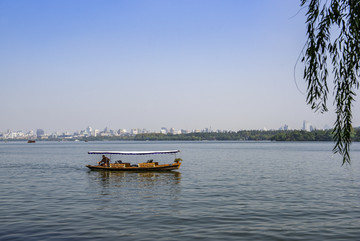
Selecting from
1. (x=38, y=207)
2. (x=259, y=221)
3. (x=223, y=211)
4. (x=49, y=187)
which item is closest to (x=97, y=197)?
(x=38, y=207)

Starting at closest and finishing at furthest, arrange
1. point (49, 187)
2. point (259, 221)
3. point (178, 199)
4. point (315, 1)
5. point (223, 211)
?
point (315, 1) → point (259, 221) → point (223, 211) → point (178, 199) → point (49, 187)

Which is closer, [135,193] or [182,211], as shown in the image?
[182,211]

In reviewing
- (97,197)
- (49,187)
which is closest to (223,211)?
(97,197)

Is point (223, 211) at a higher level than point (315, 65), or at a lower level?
lower

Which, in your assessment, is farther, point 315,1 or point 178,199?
point 178,199

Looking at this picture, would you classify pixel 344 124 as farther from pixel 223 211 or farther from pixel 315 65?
pixel 223 211

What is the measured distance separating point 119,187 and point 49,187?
23.7 feet

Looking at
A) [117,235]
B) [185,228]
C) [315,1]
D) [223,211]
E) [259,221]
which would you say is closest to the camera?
[315,1]

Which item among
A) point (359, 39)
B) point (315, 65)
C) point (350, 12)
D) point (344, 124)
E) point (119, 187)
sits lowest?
point (119, 187)

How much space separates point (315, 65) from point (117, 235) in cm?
1298

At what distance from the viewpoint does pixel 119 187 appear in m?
37.1

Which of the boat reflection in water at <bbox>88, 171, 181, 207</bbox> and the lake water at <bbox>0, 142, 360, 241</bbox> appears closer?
the lake water at <bbox>0, 142, 360, 241</bbox>

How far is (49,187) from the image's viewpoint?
1449 inches

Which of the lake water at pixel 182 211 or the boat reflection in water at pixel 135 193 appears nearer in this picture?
the lake water at pixel 182 211
